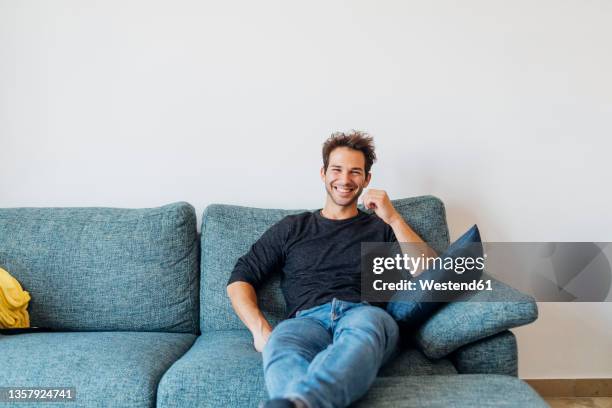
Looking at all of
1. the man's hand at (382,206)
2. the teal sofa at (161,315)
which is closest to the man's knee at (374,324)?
the teal sofa at (161,315)

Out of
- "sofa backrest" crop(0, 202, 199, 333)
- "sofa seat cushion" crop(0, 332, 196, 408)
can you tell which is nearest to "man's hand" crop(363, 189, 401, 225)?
"sofa backrest" crop(0, 202, 199, 333)

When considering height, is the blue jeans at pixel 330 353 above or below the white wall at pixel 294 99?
below

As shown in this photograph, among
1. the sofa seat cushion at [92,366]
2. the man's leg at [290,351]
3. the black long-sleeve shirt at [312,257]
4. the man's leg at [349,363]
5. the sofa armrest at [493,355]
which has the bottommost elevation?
the sofa seat cushion at [92,366]

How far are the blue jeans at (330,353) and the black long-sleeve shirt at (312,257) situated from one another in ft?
0.31

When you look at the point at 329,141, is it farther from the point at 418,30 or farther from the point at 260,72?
the point at 418,30

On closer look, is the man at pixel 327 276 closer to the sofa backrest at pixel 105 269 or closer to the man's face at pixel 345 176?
the man's face at pixel 345 176

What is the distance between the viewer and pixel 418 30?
2.11 m

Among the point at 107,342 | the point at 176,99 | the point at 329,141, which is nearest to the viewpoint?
the point at 107,342

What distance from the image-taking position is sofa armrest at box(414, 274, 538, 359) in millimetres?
1354

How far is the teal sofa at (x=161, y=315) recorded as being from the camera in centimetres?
134

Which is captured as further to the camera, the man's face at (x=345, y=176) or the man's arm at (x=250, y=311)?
the man's face at (x=345, y=176)

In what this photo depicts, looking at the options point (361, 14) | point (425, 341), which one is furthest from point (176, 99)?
point (425, 341)

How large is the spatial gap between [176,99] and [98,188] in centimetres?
54

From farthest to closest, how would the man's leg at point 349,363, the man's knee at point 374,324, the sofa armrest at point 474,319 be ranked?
1. the sofa armrest at point 474,319
2. the man's knee at point 374,324
3. the man's leg at point 349,363
